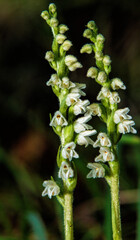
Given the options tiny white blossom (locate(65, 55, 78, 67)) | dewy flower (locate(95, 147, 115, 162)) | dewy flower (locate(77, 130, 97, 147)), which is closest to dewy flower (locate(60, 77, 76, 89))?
tiny white blossom (locate(65, 55, 78, 67))

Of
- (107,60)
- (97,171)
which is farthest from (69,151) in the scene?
(107,60)

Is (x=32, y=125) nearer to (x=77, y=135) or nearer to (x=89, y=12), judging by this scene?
(x=89, y=12)

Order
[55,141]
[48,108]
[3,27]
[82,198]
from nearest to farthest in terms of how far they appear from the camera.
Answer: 1. [82,198]
2. [55,141]
3. [48,108]
4. [3,27]

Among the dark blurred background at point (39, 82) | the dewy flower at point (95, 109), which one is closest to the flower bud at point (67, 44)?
the dewy flower at point (95, 109)

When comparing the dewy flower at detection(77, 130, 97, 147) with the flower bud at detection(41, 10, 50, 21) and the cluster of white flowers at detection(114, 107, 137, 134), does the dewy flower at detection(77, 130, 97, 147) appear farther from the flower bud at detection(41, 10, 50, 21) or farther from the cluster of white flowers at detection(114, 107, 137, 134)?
the flower bud at detection(41, 10, 50, 21)

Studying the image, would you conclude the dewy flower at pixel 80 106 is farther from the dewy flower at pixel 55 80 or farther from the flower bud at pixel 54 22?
the flower bud at pixel 54 22

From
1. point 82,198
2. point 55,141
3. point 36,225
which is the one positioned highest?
point 55,141

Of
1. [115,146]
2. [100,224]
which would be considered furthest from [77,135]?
[100,224]

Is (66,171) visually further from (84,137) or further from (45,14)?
(45,14)
